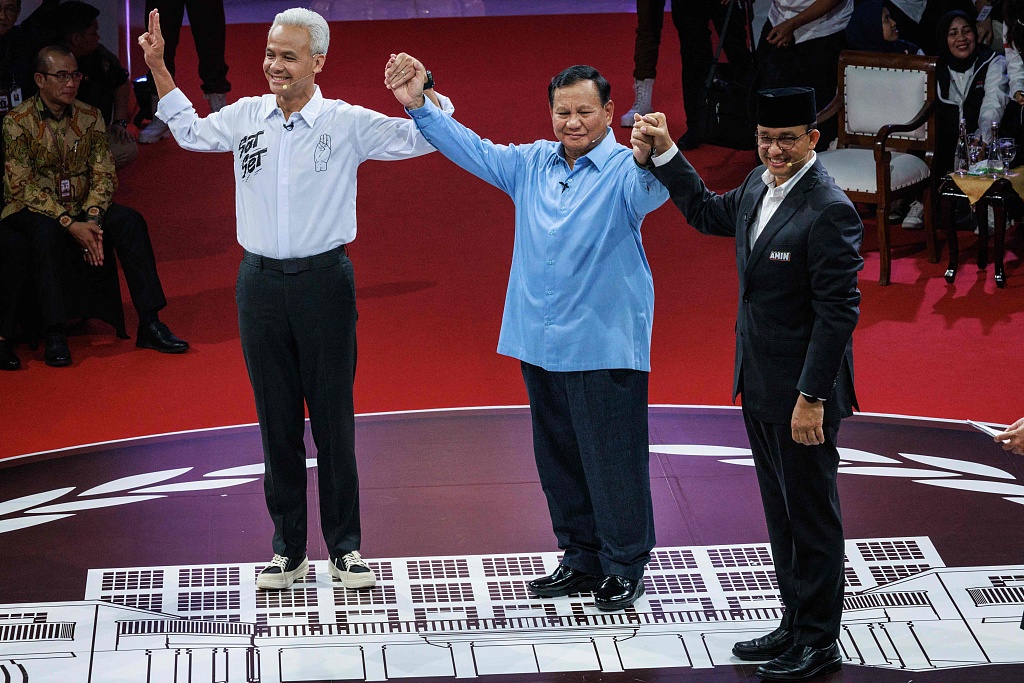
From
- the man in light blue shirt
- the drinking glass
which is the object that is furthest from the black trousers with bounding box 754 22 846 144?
the man in light blue shirt

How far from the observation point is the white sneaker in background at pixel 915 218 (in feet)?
26.0

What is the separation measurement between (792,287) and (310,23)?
5.27ft

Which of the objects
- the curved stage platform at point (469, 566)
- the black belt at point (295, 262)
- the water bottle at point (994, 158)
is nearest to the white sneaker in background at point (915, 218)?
the water bottle at point (994, 158)

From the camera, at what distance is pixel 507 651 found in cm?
398

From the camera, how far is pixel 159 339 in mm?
6441

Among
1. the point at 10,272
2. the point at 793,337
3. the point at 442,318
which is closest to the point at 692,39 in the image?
the point at 442,318

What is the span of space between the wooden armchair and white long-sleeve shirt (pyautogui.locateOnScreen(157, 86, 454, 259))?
3.74 meters

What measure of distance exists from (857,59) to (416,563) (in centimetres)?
441

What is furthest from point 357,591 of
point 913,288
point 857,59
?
point 857,59

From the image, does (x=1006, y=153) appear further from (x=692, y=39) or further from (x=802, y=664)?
(x=802, y=664)

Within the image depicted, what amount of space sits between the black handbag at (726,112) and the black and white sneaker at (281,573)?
500cm

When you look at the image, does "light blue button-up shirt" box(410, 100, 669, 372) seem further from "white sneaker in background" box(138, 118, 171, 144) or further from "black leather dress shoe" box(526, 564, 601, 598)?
"white sneaker in background" box(138, 118, 171, 144)

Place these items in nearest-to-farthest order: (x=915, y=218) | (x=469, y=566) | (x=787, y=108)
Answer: (x=787, y=108) → (x=469, y=566) → (x=915, y=218)

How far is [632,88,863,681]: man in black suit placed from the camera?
347 centimetres
